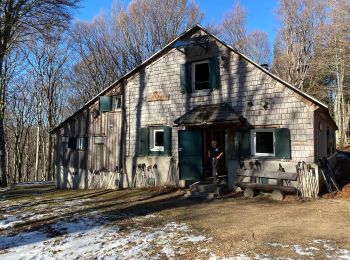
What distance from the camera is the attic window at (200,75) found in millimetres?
13961

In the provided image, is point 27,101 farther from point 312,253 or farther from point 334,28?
point 312,253

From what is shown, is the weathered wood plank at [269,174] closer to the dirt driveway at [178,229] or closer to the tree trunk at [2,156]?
the dirt driveway at [178,229]

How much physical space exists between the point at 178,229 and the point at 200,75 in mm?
7712

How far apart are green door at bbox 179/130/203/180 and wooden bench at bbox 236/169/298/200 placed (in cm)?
196

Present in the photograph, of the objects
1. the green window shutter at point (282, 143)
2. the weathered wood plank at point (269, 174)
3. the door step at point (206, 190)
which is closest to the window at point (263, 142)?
the green window shutter at point (282, 143)

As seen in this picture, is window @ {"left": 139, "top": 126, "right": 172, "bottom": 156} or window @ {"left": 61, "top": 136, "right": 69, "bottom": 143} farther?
window @ {"left": 61, "top": 136, "right": 69, "bottom": 143}

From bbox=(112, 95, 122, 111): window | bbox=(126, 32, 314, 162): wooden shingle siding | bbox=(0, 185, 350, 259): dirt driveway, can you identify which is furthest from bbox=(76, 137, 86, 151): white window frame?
bbox=(0, 185, 350, 259): dirt driveway

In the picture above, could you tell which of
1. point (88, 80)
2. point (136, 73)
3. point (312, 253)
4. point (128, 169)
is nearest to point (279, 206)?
point (312, 253)

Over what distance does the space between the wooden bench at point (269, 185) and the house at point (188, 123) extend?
0.37 metres

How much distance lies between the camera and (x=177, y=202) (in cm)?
1146

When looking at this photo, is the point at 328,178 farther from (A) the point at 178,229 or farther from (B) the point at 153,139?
(B) the point at 153,139

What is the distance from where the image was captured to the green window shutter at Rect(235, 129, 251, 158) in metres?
12.6

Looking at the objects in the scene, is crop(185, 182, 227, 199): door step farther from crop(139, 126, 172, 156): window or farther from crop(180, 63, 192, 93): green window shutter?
crop(180, 63, 192, 93): green window shutter

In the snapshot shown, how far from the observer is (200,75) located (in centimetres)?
1411
